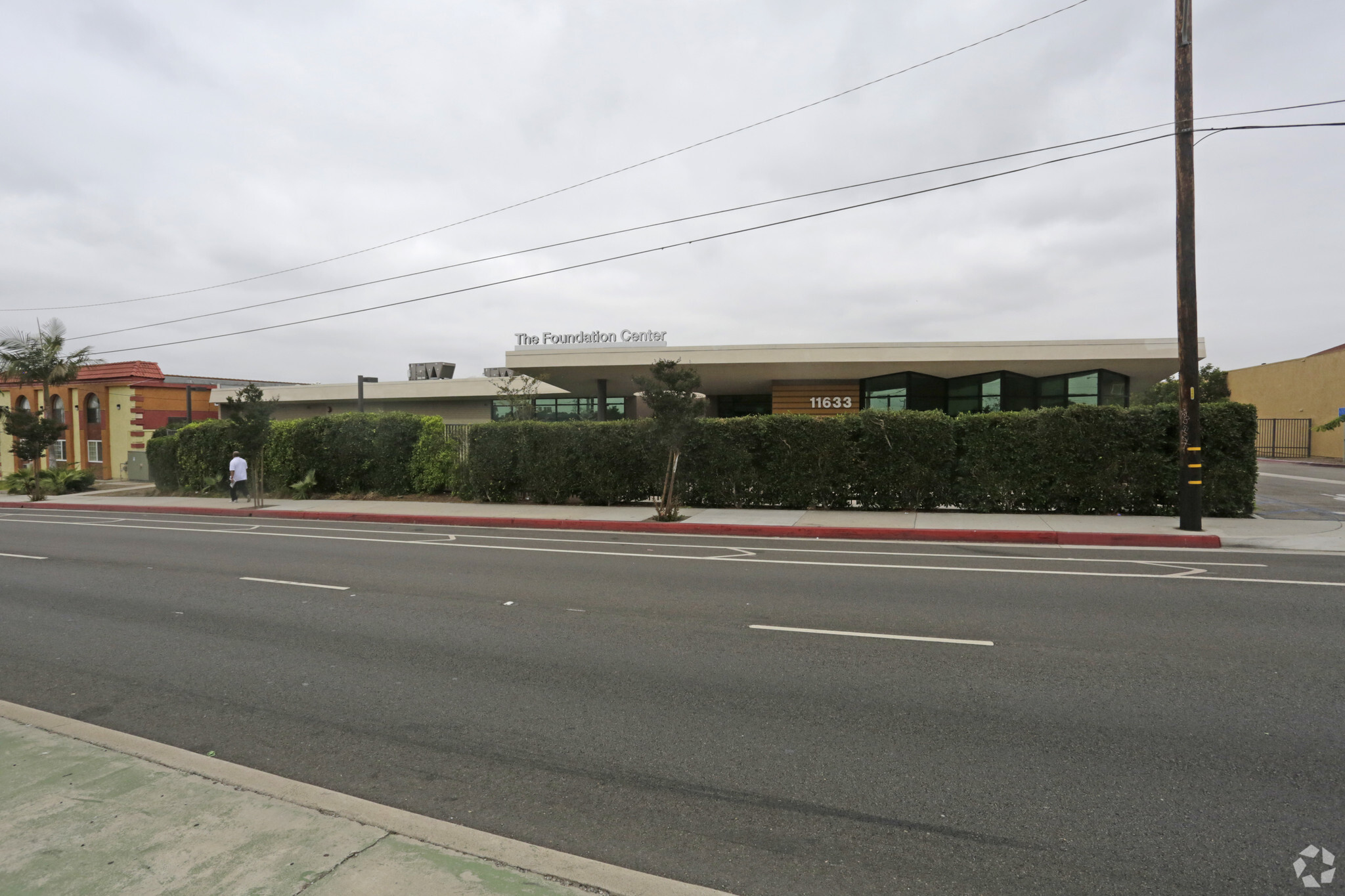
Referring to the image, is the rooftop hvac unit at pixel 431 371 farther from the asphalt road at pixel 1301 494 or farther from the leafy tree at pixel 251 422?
the asphalt road at pixel 1301 494

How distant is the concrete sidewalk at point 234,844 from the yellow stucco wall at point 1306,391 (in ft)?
141

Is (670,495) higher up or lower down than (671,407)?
lower down

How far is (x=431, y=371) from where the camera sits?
46719 millimetres

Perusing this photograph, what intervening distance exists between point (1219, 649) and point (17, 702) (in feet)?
30.6

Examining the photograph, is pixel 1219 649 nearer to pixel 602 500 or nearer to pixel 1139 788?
pixel 1139 788

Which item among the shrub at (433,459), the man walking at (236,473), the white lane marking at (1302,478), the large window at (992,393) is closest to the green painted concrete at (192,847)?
the shrub at (433,459)

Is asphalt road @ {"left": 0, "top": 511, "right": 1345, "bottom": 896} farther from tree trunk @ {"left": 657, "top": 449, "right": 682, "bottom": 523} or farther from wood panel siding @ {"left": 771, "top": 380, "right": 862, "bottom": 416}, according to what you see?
wood panel siding @ {"left": 771, "top": 380, "right": 862, "bottom": 416}

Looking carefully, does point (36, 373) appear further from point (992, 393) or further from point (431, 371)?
point (992, 393)

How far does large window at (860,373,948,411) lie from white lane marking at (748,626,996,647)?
21067 millimetres

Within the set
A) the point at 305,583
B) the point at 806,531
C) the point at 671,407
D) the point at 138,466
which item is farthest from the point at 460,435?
the point at 138,466

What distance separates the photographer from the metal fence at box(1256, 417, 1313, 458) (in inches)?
1603

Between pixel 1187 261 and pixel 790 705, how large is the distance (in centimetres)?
1174

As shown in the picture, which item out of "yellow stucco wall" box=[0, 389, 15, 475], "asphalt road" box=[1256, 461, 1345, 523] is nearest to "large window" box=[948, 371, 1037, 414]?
"asphalt road" box=[1256, 461, 1345, 523]

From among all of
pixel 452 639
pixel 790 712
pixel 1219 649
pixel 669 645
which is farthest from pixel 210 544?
pixel 1219 649
